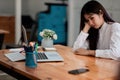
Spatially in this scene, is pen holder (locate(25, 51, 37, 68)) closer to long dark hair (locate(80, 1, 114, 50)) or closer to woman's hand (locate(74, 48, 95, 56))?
woman's hand (locate(74, 48, 95, 56))

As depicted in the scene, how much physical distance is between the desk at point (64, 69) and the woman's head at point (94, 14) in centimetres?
36

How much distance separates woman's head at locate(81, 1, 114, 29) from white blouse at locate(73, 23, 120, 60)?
0.08 meters

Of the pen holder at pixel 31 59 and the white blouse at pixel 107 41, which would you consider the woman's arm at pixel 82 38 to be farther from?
the pen holder at pixel 31 59

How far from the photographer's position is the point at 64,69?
177 cm

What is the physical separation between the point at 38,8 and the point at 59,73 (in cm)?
635

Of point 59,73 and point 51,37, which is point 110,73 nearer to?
point 59,73

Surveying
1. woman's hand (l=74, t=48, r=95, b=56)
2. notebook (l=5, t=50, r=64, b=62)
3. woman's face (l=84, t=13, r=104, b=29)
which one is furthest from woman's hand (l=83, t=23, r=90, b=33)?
notebook (l=5, t=50, r=64, b=62)

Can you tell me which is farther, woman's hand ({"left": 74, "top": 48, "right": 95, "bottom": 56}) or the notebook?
woman's hand ({"left": 74, "top": 48, "right": 95, "bottom": 56})

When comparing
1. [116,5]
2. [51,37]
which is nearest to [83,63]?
[51,37]

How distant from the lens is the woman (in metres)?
2.23

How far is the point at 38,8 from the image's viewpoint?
25.8 ft

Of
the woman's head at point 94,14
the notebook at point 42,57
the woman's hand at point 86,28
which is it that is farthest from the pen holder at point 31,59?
the woman's hand at point 86,28

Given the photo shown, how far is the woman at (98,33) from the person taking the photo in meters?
2.23

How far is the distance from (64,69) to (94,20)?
0.76 metres
